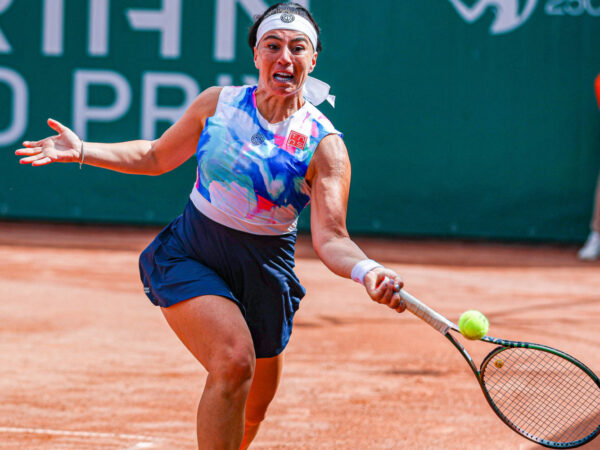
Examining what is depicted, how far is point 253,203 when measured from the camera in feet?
10.6

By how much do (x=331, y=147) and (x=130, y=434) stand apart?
169cm

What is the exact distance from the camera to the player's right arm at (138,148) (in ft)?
11.1

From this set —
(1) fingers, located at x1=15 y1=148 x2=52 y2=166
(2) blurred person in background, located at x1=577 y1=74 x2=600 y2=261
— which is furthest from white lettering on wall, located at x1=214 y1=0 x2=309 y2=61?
(1) fingers, located at x1=15 y1=148 x2=52 y2=166

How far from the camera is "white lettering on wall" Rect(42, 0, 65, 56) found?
10.2 metres

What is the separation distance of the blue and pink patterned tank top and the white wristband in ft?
1.46

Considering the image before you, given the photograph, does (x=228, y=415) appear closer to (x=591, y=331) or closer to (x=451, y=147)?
(x=591, y=331)

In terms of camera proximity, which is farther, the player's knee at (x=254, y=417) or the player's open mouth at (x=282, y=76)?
the player's knee at (x=254, y=417)

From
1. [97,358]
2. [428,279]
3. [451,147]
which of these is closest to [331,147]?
[97,358]

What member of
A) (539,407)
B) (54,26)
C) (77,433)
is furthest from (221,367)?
(54,26)

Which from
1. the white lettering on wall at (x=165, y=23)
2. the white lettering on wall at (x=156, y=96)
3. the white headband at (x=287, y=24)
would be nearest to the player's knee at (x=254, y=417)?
the white headband at (x=287, y=24)

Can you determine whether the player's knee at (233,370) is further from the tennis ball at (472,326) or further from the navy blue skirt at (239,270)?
the tennis ball at (472,326)

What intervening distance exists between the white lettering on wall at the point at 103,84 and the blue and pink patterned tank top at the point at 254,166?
23.4 feet

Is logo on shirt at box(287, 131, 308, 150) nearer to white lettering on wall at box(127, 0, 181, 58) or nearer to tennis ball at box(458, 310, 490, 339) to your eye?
tennis ball at box(458, 310, 490, 339)

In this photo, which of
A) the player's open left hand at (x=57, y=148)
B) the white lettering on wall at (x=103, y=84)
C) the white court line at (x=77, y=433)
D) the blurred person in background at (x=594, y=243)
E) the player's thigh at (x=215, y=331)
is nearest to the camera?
the player's thigh at (x=215, y=331)
